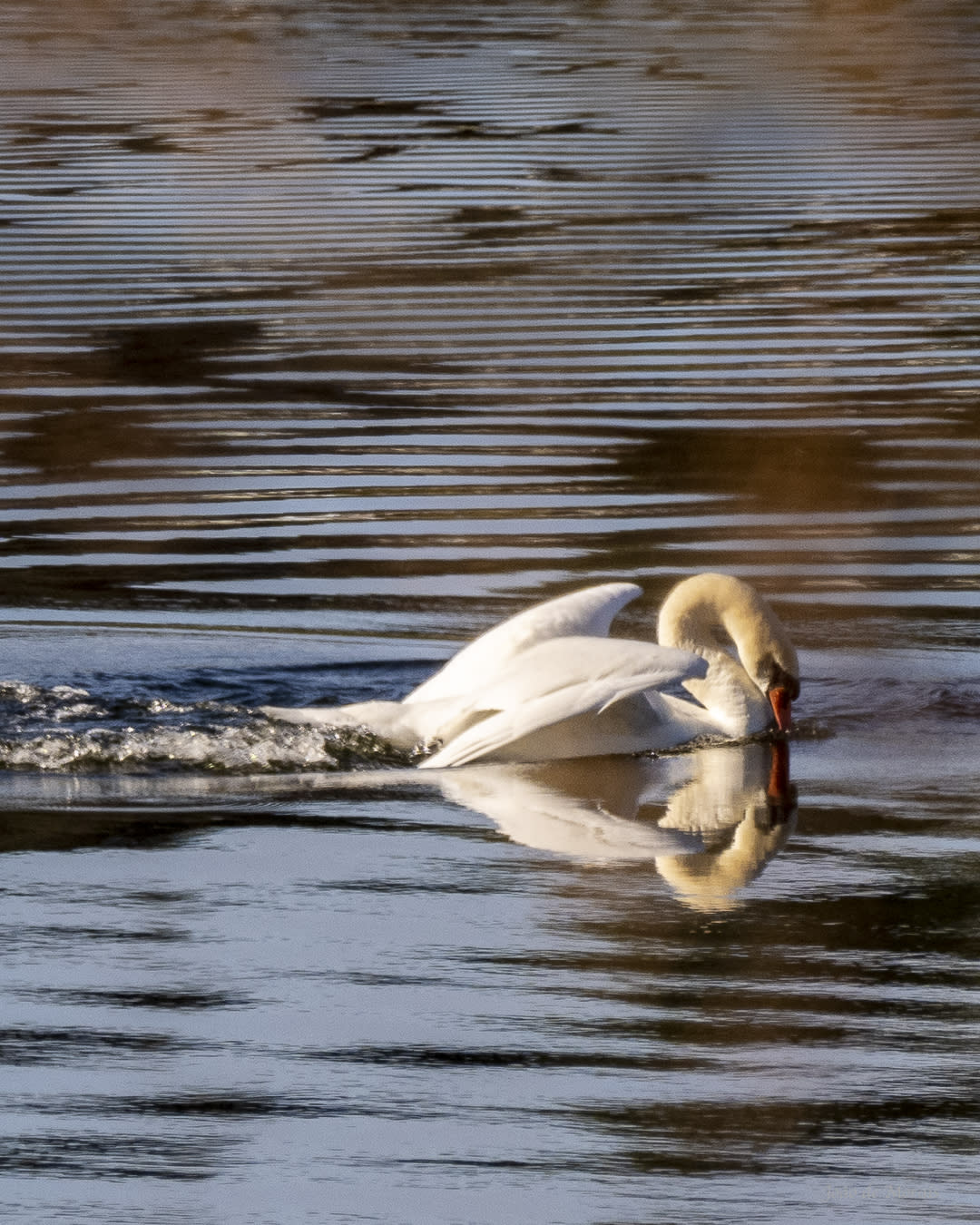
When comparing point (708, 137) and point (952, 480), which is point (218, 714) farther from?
point (952, 480)

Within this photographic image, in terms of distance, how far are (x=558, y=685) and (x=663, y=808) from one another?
47 cm

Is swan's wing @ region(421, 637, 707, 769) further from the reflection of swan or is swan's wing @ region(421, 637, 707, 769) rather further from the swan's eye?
the swan's eye

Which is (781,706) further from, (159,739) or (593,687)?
(159,739)

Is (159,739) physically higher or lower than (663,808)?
higher

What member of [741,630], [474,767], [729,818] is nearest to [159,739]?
[474,767]

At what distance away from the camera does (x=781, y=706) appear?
6848mm

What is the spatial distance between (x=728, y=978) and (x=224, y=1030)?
0.93 m

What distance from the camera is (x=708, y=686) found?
22.7 feet

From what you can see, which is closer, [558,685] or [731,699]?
[558,685]

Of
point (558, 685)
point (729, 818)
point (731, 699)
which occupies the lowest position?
point (729, 818)

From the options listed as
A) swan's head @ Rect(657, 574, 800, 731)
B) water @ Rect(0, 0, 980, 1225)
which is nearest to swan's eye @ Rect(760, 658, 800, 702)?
swan's head @ Rect(657, 574, 800, 731)

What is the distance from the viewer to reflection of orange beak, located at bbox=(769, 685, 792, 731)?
6.83 meters

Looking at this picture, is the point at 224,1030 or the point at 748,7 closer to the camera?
the point at 224,1030

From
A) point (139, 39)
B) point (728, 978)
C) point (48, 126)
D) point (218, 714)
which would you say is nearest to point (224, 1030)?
point (728, 978)
